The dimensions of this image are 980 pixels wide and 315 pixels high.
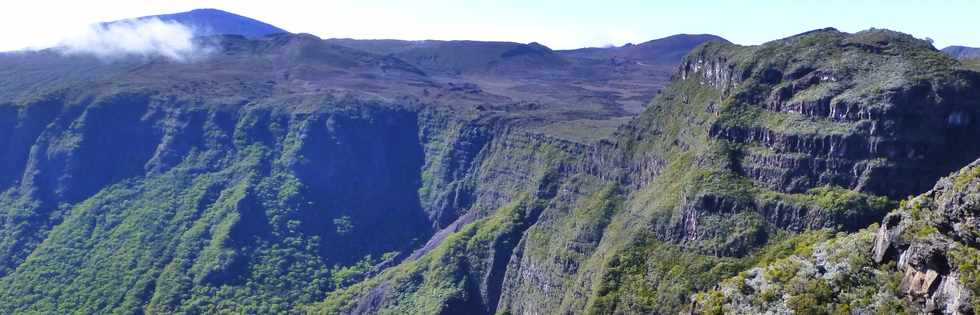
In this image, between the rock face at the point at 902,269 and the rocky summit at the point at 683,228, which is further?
the rocky summit at the point at 683,228

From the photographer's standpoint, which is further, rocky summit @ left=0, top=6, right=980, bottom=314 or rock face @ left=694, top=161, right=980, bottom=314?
rocky summit @ left=0, top=6, right=980, bottom=314

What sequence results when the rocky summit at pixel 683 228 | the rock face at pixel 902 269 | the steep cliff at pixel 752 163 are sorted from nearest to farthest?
the rock face at pixel 902 269 → the rocky summit at pixel 683 228 → the steep cliff at pixel 752 163

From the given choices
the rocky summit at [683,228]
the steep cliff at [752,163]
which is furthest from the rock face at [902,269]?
the steep cliff at [752,163]

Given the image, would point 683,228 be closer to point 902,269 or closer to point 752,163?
point 752,163

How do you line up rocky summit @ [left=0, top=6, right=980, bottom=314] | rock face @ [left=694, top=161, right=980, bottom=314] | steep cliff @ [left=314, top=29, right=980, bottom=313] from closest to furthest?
rock face @ [left=694, top=161, right=980, bottom=314] → rocky summit @ [left=0, top=6, right=980, bottom=314] → steep cliff @ [left=314, top=29, right=980, bottom=313]

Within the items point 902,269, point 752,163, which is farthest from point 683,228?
point 902,269

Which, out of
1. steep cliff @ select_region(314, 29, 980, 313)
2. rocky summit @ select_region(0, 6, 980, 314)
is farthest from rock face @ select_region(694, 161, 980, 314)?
steep cliff @ select_region(314, 29, 980, 313)

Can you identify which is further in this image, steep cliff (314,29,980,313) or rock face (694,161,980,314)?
steep cliff (314,29,980,313)

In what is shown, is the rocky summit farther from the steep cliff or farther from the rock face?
the steep cliff

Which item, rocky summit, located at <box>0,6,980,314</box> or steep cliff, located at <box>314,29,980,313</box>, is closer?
rocky summit, located at <box>0,6,980,314</box>

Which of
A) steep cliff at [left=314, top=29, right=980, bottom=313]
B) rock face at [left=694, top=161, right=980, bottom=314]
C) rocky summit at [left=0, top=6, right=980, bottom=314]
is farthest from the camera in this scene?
steep cliff at [left=314, top=29, right=980, bottom=313]

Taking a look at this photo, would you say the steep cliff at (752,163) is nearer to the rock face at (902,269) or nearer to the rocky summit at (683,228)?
the rocky summit at (683,228)

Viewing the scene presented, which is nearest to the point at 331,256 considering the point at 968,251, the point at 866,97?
the point at 866,97

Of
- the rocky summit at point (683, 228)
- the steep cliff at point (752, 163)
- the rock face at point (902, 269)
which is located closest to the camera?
the rock face at point (902, 269)
